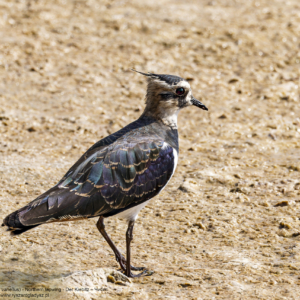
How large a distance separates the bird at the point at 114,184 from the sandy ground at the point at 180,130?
0.61 m

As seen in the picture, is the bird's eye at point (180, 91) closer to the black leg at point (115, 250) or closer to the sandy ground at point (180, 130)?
the sandy ground at point (180, 130)

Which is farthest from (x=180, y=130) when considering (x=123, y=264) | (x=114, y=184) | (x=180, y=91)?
(x=123, y=264)

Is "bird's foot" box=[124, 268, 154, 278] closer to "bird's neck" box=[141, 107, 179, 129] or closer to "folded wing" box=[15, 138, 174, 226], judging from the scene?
"folded wing" box=[15, 138, 174, 226]

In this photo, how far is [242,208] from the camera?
21.9ft

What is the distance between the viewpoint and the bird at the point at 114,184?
496 cm

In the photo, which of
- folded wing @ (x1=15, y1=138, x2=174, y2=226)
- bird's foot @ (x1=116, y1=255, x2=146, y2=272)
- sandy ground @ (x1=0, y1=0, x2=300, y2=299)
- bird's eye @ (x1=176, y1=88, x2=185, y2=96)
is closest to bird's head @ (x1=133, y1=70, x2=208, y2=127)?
bird's eye @ (x1=176, y1=88, x2=185, y2=96)

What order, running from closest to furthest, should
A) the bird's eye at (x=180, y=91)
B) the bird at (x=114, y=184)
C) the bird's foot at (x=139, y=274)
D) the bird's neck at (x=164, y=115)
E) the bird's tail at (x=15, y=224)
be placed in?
the bird's tail at (x=15, y=224), the bird at (x=114, y=184), the bird's foot at (x=139, y=274), the bird's neck at (x=164, y=115), the bird's eye at (x=180, y=91)

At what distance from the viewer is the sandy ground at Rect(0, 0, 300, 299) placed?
5.41 metres

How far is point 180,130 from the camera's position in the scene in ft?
29.4

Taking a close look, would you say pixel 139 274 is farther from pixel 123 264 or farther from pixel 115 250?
pixel 115 250

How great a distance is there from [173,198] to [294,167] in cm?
205

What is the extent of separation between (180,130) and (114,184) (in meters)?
3.88

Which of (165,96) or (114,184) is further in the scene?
(165,96)

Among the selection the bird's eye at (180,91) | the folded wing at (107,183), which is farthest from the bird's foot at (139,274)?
the bird's eye at (180,91)
